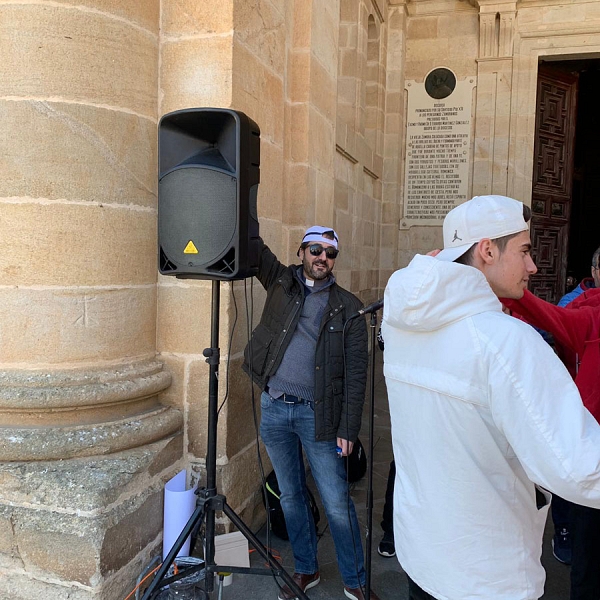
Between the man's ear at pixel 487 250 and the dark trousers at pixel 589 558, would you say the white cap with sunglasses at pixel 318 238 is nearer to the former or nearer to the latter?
the man's ear at pixel 487 250

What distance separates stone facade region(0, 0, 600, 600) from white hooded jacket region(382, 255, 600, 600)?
5.08ft

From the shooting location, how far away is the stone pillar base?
91.1 inches

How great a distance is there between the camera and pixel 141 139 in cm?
280

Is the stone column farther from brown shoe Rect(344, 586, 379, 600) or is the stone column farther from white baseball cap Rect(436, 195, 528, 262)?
white baseball cap Rect(436, 195, 528, 262)

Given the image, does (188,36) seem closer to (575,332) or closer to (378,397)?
(575,332)

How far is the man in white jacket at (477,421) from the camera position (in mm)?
1068

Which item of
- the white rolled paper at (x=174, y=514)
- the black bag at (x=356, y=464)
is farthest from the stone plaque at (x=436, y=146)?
the white rolled paper at (x=174, y=514)

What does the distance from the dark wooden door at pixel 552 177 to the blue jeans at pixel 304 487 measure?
5.50 meters

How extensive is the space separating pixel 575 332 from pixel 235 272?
1.31m

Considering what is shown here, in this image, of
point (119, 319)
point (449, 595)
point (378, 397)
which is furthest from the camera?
point (378, 397)

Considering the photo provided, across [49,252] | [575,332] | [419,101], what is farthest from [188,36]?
[419,101]

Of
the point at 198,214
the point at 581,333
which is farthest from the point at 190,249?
the point at 581,333

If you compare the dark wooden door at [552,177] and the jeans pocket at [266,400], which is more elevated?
the dark wooden door at [552,177]

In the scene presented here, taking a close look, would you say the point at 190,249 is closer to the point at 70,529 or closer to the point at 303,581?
the point at 70,529
